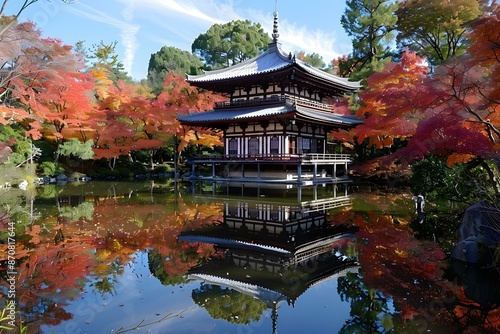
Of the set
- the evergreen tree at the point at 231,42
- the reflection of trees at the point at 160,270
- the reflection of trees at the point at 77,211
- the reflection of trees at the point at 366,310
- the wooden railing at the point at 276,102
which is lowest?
the reflection of trees at the point at 366,310

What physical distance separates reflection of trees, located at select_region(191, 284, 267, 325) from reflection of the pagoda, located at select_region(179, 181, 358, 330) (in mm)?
181

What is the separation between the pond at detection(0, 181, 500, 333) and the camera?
5.18 meters

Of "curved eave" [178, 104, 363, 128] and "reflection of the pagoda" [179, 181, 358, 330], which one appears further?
"curved eave" [178, 104, 363, 128]

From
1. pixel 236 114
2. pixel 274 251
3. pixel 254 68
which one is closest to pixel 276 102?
pixel 236 114

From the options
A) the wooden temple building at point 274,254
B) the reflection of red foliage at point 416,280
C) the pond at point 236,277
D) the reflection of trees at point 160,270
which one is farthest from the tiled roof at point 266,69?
the reflection of trees at point 160,270

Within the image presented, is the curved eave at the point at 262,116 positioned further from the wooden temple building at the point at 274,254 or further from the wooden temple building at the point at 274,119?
the wooden temple building at the point at 274,254

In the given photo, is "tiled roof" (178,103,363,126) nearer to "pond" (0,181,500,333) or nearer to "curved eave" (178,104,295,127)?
"curved eave" (178,104,295,127)

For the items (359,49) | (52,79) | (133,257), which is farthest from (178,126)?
(133,257)

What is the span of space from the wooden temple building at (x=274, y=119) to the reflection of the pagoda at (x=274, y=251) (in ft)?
30.3

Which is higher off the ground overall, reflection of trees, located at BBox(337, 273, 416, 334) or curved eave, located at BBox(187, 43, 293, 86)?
curved eave, located at BBox(187, 43, 293, 86)

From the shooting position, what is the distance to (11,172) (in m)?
21.2

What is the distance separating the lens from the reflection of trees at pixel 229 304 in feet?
17.6

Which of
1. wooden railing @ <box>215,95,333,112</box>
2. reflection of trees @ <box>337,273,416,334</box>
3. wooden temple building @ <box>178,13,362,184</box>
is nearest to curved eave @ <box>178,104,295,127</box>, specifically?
wooden temple building @ <box>178,13,362,184</box>

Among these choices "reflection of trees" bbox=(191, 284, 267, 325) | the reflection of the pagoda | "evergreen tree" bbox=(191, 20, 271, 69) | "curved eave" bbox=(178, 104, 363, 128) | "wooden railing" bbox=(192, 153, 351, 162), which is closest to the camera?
"reflection of trees" bbox=(191, 284, 267, 325)
